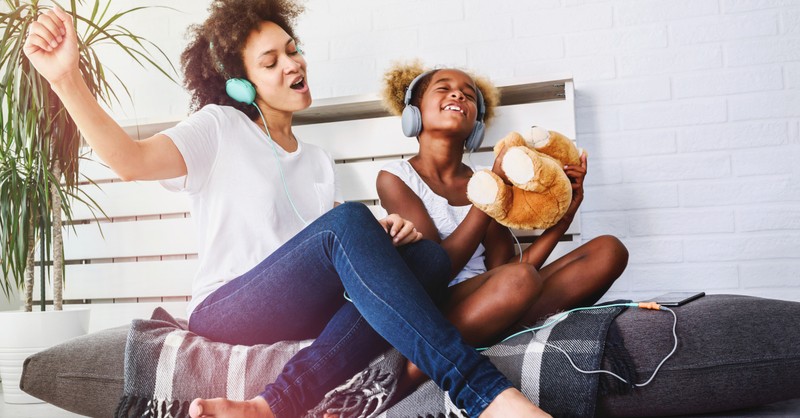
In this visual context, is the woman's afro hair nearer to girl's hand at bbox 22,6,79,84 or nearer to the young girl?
the young girl

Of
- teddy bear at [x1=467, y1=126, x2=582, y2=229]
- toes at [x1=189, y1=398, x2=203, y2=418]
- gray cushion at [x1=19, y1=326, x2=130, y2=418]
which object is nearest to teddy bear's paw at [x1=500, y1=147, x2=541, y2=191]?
teddy bear at [x1=467, y1=126, x2=582, y2=229]

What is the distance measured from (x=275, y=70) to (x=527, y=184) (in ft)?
2.12

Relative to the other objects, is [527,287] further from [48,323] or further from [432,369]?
[48,323]

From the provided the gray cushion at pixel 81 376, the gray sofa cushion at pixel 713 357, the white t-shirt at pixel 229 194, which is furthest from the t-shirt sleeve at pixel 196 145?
the gray sofa cushion at pixel 713 357

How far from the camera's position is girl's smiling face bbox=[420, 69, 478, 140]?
5.62 ft

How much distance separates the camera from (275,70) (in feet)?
5.29

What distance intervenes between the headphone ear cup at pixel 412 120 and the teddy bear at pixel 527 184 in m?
0.31

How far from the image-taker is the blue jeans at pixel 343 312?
106 cm

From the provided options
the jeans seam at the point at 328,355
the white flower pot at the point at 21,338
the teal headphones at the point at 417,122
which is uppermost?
the teal headphones at the point at 417,122

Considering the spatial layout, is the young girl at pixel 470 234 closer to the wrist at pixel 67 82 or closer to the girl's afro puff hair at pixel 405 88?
the girl's afro puff hair at pixel 405 88

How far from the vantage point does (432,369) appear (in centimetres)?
106

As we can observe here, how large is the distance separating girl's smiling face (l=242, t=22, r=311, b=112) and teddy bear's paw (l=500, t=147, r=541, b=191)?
52 centimetres

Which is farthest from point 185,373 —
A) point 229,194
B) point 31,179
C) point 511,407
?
point 31,179

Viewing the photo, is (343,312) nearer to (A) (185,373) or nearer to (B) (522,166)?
(A) (185,373)
